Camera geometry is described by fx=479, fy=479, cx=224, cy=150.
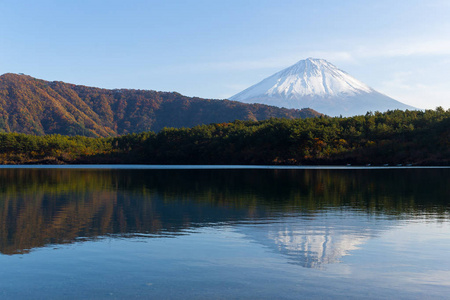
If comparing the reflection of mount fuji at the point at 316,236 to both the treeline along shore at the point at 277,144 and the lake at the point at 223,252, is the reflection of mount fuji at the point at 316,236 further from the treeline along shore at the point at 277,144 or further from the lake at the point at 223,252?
the treeline along shore at the point at 277,144

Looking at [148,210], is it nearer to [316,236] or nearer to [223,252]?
[316,236]

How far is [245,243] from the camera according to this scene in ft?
48.4

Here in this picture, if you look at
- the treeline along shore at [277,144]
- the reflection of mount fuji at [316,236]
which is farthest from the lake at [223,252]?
the treeline along shore at [277,144]

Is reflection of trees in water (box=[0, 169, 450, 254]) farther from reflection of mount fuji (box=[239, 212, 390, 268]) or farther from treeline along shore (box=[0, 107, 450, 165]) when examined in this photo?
treeline along shore (box=[0, 107, 450, 165])

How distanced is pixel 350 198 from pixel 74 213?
16968 mm

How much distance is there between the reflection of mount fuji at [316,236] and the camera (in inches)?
512

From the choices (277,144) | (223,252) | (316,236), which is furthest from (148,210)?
(277,144)

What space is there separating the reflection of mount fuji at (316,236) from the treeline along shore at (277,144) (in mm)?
96789

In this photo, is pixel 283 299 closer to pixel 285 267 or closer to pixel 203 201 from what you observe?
pixel 285 267

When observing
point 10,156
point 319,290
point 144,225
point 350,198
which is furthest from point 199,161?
point 319,290

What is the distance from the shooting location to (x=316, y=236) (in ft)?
52.6

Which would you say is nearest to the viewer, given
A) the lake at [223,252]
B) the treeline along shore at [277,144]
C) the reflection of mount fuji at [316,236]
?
the lake at [223,252]

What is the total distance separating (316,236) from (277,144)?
118 metres

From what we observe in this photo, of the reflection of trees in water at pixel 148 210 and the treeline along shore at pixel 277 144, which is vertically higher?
the treeline along shore at pixel 277 144
